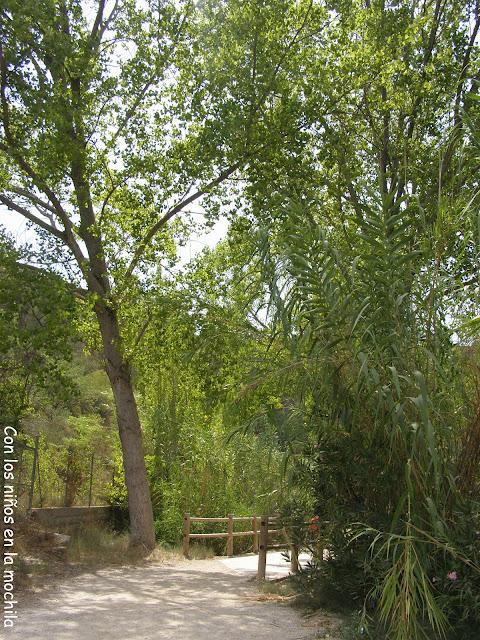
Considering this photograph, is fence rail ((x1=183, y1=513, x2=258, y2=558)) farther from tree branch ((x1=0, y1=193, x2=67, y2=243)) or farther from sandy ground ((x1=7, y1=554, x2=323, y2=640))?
tree branch ((x1=0, y1=193, x2=67, y2=243))

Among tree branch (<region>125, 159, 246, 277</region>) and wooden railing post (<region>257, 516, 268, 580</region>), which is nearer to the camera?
wooden railing post (<region>257, 516, 268, 580</region>)

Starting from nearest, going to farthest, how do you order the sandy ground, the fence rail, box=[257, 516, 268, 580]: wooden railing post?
the sandy ground
box=[257, 516, 268, 580]: wooden railing post
the fence rail

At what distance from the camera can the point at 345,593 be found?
25.4 feet

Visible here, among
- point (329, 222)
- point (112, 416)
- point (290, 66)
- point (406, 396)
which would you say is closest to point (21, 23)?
point (290, 66)

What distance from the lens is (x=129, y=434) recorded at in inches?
552

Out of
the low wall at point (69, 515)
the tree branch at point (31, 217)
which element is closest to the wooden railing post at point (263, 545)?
the low wall at point (69, 515)

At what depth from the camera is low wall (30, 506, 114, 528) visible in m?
14.1

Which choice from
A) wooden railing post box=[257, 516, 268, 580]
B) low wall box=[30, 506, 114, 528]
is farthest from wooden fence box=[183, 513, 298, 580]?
low wall box=[30, 506, 114, 528]

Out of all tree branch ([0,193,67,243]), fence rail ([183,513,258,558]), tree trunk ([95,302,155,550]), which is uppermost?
tree branch ([0,193,67,243])

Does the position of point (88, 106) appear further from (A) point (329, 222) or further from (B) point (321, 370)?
(B) point (321, 370)

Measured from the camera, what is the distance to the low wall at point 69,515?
1412 centimetres

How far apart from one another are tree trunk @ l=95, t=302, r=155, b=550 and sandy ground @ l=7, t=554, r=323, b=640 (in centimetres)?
229

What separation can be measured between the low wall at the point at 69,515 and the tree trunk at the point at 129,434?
1687 mm

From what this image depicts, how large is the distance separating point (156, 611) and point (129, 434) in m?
5.96
